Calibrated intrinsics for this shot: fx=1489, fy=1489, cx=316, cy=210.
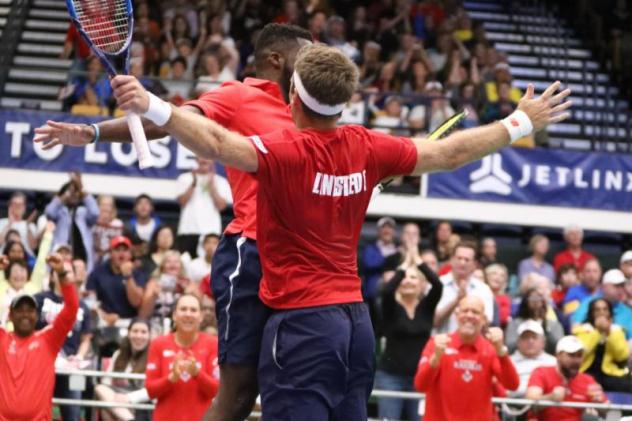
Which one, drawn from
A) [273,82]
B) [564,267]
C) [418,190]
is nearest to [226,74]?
[418,190]

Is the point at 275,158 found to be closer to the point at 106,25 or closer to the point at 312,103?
the point at 312,103

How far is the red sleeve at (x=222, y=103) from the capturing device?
6.81 m

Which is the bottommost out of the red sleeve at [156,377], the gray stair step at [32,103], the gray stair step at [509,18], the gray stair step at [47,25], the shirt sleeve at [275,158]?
the red sleeve at [156,377]

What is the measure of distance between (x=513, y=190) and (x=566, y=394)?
6.73m

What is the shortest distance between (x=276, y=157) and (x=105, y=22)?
1163 mm

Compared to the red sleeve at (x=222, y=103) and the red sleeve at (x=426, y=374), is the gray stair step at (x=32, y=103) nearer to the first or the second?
the red sleeve at (x=426, y=374)

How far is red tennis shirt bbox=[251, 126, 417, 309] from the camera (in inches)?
242

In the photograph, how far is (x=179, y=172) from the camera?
18.1 metres

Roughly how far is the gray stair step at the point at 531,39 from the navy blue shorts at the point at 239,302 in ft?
54.2

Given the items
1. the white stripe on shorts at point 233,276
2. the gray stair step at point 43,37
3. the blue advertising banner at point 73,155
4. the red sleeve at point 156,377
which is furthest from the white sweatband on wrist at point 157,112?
the gray stair step at point 43,37

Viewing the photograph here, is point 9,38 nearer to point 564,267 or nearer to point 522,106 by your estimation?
point 564,267

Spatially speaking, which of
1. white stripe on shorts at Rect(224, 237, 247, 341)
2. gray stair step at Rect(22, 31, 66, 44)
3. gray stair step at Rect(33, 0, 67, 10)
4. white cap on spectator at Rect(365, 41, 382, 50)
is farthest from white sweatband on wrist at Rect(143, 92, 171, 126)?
gray stair step at Rect(33, 0, 67, 10)

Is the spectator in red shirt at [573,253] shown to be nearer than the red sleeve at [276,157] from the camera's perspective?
No

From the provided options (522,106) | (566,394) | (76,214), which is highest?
(522,106)
